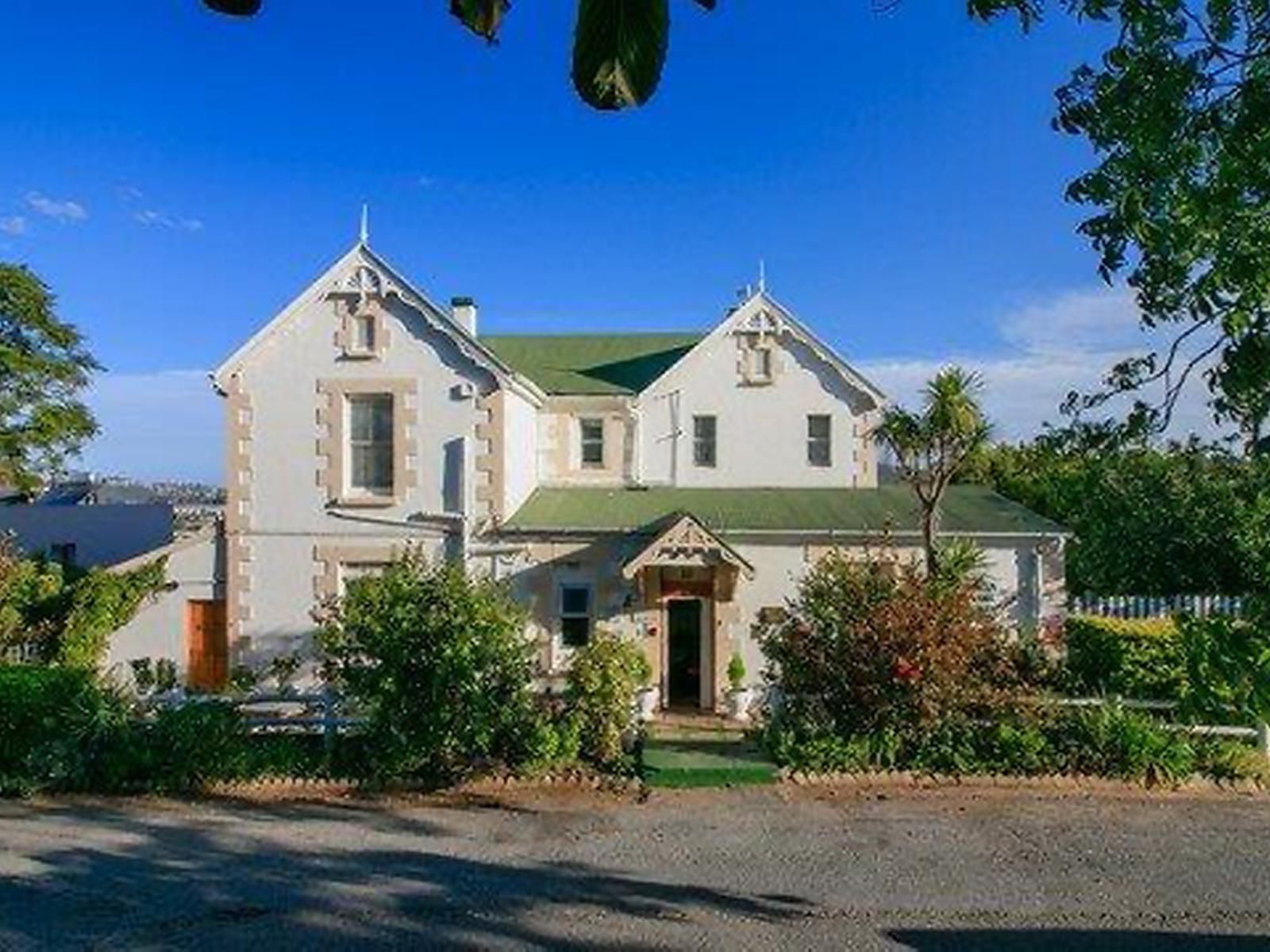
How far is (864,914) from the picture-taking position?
877 cm

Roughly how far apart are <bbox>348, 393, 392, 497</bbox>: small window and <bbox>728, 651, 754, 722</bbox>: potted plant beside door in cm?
786

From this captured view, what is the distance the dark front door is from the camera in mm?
18938

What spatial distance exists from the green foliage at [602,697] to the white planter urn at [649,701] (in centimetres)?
180

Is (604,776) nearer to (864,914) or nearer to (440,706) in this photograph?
(440,706)

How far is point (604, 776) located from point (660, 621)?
580 cm

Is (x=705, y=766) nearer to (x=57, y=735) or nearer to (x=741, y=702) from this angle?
(x=741, y=702)

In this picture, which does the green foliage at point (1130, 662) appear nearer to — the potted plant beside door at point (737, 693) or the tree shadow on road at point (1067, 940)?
the potted plant beside door at point (737, 693)

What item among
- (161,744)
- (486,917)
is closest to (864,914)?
(486,917)

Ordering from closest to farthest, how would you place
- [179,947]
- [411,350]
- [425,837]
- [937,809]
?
[179,947], [425,837], [937,809], [411,350]

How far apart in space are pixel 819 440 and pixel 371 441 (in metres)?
10.3

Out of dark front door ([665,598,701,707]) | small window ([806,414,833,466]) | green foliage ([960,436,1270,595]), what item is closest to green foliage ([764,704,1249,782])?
dark front door ([665,598,701,707])

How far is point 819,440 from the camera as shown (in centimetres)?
2206

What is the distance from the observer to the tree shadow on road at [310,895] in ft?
27.2

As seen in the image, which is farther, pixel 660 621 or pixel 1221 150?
pixel 660 621
